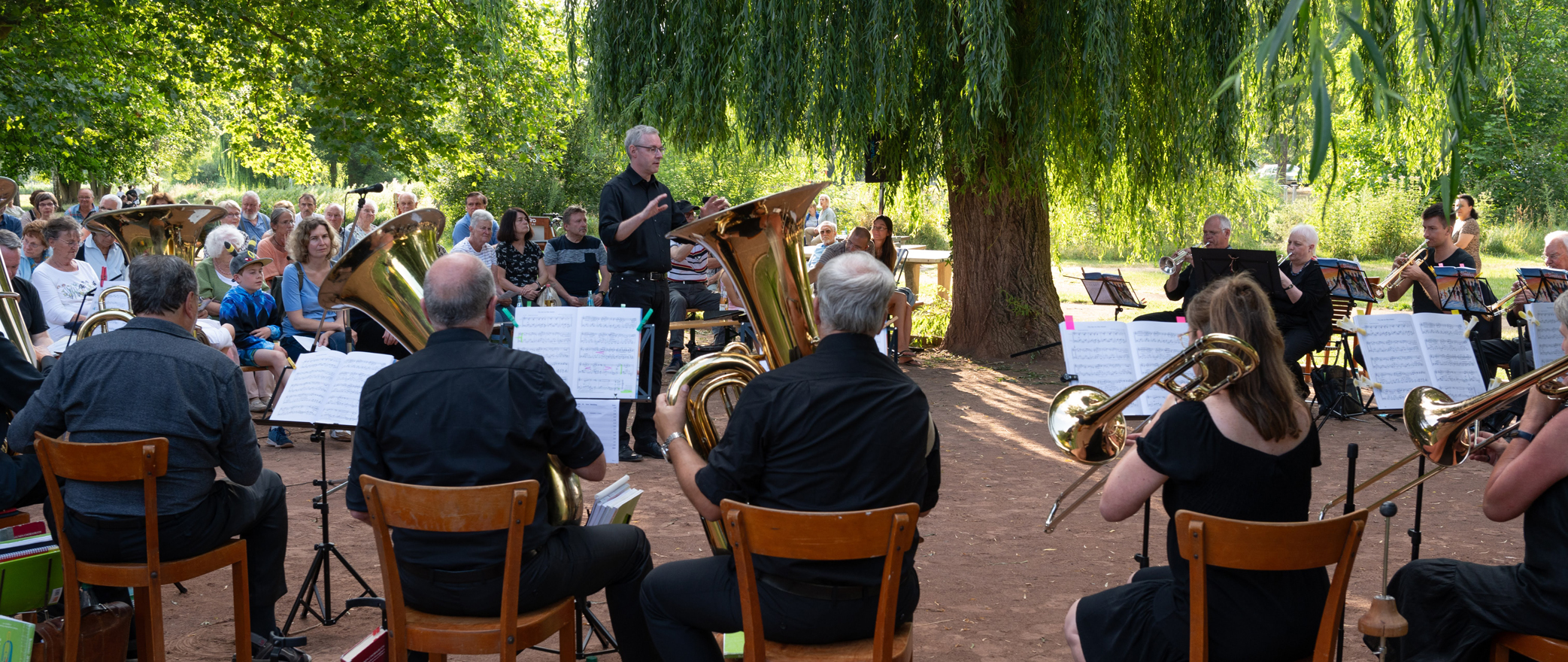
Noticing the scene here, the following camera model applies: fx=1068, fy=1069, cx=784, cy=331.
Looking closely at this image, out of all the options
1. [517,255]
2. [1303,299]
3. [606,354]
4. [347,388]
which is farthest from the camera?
[517,255]

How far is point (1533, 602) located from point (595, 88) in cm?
777

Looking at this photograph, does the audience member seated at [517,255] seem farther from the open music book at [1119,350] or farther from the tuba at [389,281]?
the open music book at [1119,350]

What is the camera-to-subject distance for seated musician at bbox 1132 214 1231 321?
24.9ft

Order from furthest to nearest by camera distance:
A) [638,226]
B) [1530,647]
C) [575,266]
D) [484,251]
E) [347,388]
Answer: [484,251]
[575,266]
[638,226]
[347,388]
[1530,647]

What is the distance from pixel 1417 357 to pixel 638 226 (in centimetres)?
376

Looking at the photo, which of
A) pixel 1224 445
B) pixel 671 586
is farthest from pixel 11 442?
pixel 1224 445

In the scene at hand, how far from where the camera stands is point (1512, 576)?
2.76 m

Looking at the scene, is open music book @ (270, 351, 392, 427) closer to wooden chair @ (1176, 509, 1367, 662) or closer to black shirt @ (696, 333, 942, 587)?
black shirt @ (696, 333, 942, 587)

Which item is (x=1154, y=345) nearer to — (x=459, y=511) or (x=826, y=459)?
(x=826, y=459)

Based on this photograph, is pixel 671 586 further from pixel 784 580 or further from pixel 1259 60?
pixel 1259 60

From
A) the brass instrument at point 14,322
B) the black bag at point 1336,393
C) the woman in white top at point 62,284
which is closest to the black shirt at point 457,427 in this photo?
the brass instrument at point 14,322

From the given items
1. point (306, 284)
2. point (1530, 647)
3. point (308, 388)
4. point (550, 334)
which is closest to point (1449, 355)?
point (1530, 647)

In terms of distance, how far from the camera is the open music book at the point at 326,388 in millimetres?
3424

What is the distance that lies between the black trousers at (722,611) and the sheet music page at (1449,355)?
2786 millimetres
